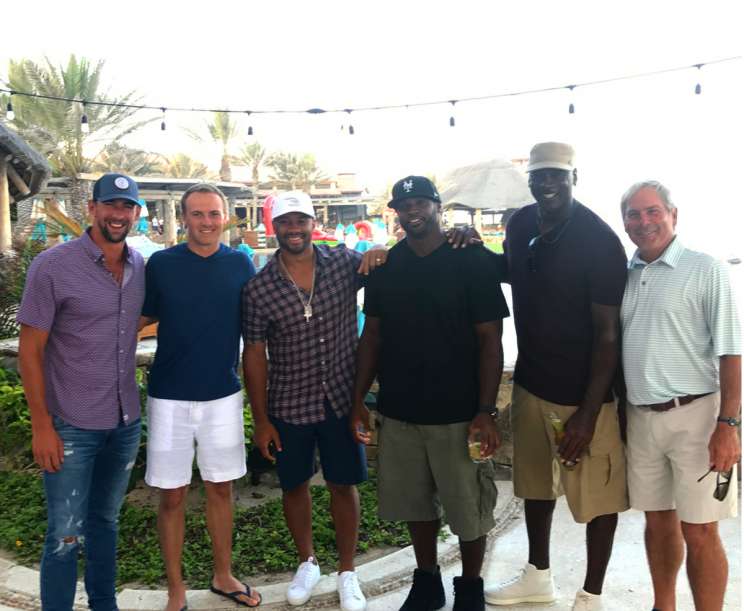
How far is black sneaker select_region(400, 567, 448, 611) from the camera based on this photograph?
10.2ft

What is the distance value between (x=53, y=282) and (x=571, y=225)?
8.31 ft

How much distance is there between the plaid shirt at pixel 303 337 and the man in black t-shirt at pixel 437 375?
0.26 metres

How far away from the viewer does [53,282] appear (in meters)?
2.73

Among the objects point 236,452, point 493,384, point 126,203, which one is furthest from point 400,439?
point 126,203

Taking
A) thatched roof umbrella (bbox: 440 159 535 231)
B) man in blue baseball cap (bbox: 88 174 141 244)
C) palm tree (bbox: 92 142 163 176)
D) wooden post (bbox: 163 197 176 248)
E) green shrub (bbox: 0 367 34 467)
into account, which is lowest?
green shrub (bbox: 0 367 34 467)

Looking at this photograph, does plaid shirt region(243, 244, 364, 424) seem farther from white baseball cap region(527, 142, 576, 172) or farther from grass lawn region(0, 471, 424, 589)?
grass lawn region(0, 471, 424, 589)

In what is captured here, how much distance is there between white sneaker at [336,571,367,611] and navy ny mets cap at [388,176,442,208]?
6.96 ft

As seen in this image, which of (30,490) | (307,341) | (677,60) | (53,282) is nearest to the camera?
(53,282)

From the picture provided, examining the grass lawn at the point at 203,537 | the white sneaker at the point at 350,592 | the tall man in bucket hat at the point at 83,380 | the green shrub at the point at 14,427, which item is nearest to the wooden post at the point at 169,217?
the green shrub at the point at 14,427

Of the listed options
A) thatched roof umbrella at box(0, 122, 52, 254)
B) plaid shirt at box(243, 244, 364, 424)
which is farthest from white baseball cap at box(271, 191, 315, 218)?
thatched roof umbrella at box(0, 122, 52, 254)

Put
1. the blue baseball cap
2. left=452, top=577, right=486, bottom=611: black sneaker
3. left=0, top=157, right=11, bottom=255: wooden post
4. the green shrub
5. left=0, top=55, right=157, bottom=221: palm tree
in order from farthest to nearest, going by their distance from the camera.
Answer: left=0, top=55, right=157, bottom=221: palm tree, left=0, top=157, right=11, bottom=255: wooden post, the green shrub, left=452, top=577, right=486, bottom=611: black sneaker, the blue baseball cap

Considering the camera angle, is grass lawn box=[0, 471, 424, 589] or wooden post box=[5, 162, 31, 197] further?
wooden post box=[5, 162, 31, 197]

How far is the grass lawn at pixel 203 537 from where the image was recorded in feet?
12.2

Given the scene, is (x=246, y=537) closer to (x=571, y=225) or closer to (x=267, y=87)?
(x=571, y=225)
